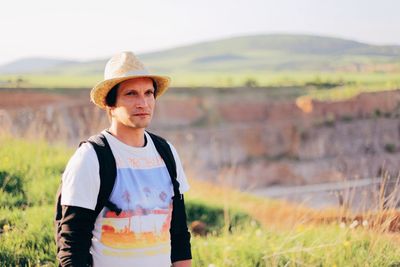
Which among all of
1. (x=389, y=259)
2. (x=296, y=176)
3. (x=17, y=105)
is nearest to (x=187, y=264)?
(x=389, y=259)

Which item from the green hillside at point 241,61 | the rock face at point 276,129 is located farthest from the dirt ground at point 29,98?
the green hillside at point 241,61

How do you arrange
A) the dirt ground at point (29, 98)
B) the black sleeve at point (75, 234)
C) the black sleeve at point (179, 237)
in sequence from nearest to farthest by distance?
1. the black sleeve at point (75, 234)
2. the black sleeve at point (179, 237)
3. the dirt ground at point (29, 98)

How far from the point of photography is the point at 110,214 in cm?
298

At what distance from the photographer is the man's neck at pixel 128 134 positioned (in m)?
3.11

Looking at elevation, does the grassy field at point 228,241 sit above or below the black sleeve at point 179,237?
below

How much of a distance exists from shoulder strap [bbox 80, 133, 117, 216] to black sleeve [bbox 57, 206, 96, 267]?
0.07 m

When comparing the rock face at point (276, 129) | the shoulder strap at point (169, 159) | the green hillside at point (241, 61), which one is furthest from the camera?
the green hillside at point (241, 61)

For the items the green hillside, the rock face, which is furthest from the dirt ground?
the green hillside

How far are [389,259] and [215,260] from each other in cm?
125

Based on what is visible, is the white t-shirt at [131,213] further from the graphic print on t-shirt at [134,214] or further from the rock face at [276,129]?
the rock face at [276,129]

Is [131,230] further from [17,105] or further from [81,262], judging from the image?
[17,105]

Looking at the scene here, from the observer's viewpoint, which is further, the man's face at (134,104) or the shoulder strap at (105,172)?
the man's face at (134,104)

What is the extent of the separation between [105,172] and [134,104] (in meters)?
0.35

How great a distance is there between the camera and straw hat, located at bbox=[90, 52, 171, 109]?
306 cm
